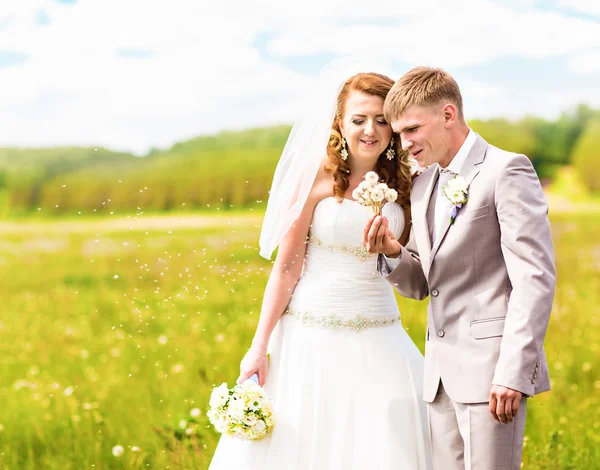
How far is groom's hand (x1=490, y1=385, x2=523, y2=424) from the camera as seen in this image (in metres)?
3.13

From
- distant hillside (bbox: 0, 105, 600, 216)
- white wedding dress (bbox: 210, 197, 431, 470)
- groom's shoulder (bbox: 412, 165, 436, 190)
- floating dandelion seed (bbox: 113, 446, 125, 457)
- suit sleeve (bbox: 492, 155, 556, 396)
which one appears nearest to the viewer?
suit sleeve (bbox: 492, 155, 556, 396)

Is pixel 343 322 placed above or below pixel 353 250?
below

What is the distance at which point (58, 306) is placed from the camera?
11.1m

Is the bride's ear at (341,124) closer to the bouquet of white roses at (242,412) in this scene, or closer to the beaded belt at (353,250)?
the beaded belt at (353,250)

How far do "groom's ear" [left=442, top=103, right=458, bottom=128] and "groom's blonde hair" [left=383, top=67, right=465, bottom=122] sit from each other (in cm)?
2

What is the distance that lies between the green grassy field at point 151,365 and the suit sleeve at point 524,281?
148 cm

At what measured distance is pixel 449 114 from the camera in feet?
11.3

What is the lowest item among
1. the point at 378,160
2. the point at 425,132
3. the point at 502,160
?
the point at 378,160

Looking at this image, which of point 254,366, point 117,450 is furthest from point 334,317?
point 117,450

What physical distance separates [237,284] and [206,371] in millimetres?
3957

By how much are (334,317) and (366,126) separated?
1.09 meters

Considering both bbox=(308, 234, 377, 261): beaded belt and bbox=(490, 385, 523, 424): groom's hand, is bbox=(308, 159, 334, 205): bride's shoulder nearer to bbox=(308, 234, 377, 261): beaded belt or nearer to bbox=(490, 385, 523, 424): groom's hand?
bbox=(308, 234, 377, 261): beaded belt

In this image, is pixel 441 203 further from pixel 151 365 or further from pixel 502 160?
pixel 151 365

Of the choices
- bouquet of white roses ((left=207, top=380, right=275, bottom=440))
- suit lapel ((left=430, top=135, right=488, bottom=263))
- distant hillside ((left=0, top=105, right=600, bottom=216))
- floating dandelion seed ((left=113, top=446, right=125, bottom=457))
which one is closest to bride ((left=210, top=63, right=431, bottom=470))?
bouquet of white roses ((left=207, top=380, right=275, bottom=440))
